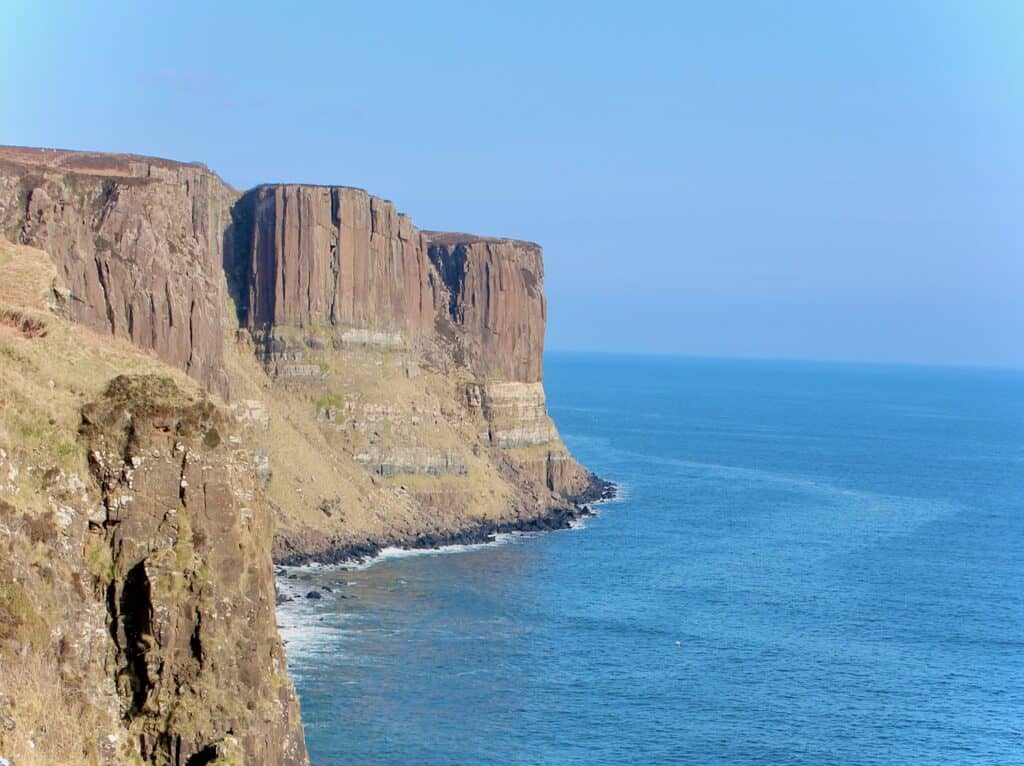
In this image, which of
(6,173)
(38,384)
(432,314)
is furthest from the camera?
(432,314)

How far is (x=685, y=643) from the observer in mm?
76688

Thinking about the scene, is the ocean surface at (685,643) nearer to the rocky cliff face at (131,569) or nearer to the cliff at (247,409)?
the cliff at (247,409)

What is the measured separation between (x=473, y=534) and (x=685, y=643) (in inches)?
Result: 1484

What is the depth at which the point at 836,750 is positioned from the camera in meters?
59.1

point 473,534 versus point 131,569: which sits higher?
point 131,569

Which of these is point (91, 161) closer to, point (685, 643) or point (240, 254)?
point (240, 254)

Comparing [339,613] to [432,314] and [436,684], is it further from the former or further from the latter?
[432,314]

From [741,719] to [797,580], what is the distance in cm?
3415

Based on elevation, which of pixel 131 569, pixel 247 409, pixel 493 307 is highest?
pixel 493 307

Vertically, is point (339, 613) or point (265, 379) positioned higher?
point (265, 379)

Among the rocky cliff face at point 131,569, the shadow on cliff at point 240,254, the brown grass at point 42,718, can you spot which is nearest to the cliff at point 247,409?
the rocky cliff face at point 131,569

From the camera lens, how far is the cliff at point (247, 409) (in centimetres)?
3216

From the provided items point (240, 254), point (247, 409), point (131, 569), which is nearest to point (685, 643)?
point (247, 409)

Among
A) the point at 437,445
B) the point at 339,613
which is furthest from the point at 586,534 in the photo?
the point at 339,613
